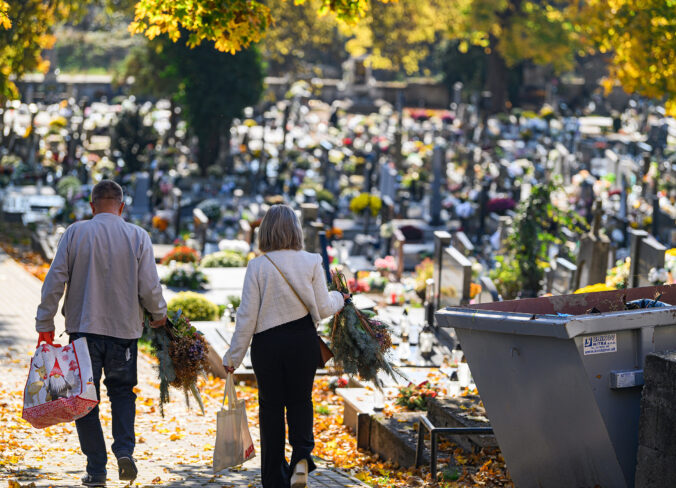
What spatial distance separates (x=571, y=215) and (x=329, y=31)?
1478 inches

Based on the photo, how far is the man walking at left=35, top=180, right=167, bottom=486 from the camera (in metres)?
5.77

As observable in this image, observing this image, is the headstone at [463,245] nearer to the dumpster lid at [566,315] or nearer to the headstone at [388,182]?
the headstone at [388,182]

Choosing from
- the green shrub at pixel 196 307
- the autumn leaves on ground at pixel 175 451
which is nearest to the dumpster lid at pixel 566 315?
the autumn leaves on ground at pixel 175 451

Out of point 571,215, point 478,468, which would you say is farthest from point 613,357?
point 571,215

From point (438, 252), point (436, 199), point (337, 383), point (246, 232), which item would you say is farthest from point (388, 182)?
point (337, 383)

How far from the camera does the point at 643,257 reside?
Result: 42.8 ft

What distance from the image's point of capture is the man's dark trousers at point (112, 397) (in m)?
5.83

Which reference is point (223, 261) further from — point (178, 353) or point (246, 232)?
point (178, 353)

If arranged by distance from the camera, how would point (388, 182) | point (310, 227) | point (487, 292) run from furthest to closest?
point (388, 182) → point (310, 227) → point (487, 292)

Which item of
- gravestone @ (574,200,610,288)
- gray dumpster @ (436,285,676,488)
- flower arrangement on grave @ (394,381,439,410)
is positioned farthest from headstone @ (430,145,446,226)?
gray dumpster @ (436,285,676,488)

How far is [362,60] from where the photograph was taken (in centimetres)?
4666

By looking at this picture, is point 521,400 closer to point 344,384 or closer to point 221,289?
point 344,384

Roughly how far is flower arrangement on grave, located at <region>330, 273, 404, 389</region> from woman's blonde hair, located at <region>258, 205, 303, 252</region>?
914 millimetres

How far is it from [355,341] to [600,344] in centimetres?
185
